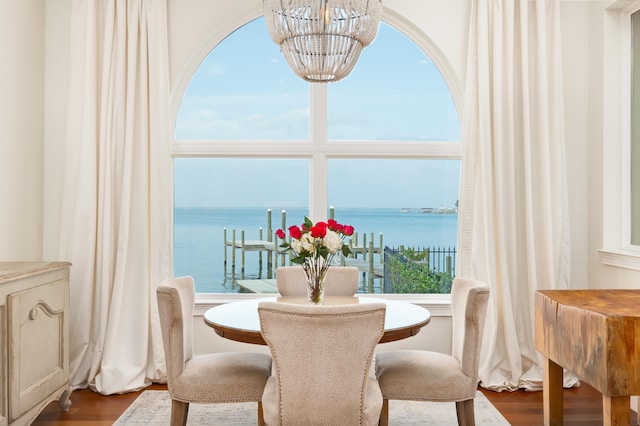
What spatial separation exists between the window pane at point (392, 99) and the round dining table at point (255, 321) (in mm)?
1670

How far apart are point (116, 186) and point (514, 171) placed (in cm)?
283

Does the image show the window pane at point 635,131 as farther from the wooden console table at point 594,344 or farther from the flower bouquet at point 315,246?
the flower bouquet at point 315,246

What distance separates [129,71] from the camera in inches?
165

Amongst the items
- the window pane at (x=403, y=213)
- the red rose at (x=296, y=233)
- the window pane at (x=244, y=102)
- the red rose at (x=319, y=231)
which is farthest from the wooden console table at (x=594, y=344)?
the window pane at (x=244, y=102)

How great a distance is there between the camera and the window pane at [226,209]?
180 inches

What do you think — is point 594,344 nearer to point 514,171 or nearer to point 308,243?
point 308,243

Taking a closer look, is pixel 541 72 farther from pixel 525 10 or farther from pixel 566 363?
pixel 566 363

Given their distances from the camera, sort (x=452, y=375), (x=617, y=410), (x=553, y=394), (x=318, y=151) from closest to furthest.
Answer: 1. (x=617, y=410)
2. (x=553, y=394)
3. (x=452, y=375)
4. (x=318, y=151)

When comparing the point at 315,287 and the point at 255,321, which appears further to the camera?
the point at 315,287

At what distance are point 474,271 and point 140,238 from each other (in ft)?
7.76

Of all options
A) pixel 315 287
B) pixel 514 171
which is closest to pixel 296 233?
pixel 315 287

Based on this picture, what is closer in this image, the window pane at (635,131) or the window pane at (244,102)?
the window pane at (635,131)

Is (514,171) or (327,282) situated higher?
(514,171)

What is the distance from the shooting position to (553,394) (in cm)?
275
